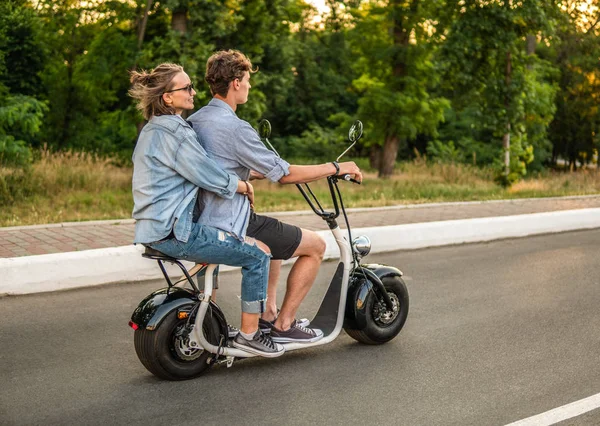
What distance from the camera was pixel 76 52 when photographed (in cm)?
2681

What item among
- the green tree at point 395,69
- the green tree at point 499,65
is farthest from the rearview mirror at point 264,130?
the green tree at point 395,69

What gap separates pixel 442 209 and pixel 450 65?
6.77 meters

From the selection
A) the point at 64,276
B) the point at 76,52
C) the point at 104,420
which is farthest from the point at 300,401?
the point at 76,52

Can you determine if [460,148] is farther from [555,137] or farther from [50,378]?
[50,378]

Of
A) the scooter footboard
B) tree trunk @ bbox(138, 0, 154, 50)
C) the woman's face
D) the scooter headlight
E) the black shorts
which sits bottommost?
the scooter footboard

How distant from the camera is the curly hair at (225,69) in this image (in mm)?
4430

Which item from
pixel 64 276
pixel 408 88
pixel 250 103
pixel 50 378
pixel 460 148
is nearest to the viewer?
pixel 50 378

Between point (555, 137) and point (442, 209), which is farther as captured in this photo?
point (555, 137)

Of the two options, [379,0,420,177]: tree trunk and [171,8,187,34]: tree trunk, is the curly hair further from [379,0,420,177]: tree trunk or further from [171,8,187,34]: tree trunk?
[379,0,420,177]: tree trunk

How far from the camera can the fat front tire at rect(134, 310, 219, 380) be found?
442 centimetres

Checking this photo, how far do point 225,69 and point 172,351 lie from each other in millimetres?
1739

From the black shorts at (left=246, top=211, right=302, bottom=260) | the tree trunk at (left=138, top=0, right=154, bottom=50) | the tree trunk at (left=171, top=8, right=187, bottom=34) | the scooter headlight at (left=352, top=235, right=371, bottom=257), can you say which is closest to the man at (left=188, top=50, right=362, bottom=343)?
the black shorts at (left=246, top=211, right=302, bottom=260)

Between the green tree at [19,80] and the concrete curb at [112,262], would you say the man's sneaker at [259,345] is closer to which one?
the concrete curb at [112,262]

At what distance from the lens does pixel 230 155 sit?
440 cm
